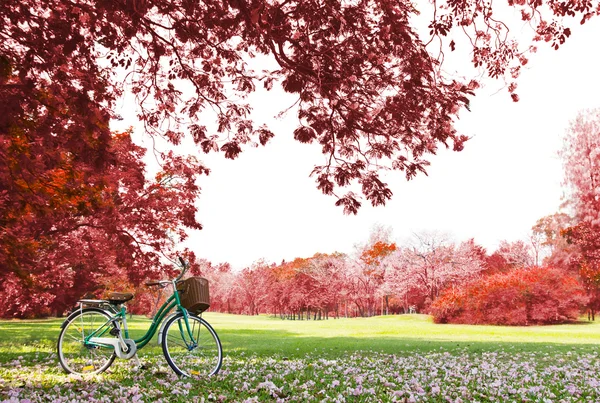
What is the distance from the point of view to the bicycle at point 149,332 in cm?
634

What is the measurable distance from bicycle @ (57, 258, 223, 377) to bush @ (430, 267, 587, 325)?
24698mm

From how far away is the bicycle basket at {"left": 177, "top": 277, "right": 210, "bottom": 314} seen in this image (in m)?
6.33

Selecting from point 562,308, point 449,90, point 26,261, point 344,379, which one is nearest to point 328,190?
point 449,90

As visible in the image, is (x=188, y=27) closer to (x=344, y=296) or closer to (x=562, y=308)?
(x=562, y=308)

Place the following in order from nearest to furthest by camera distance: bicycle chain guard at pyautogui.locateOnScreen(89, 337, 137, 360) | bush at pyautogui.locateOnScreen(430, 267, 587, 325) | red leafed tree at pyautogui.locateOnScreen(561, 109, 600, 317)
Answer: bicycle chain guard at pyautogui.locateOnScreen(89, 337, 137, 360), bush at pyautogui.locateOnScreen(430, 267, 587, 325), red leafed tree at pyautogui.locateOnScreen(561, 109, 600, 317)

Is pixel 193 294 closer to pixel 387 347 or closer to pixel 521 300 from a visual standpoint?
pixel 387 347

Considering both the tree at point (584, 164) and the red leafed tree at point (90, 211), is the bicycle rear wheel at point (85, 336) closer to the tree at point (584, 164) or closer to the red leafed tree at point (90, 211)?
the red leafed tree at point (90, 211)

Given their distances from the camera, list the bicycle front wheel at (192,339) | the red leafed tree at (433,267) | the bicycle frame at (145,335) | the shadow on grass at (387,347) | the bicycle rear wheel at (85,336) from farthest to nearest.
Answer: the red leafed tree at (433,267), the shadow on grass at (387,347), the bicycle rear wheel at (85,336), the bicycle frame at (145,335), the bicycle front wheel at (192,339)

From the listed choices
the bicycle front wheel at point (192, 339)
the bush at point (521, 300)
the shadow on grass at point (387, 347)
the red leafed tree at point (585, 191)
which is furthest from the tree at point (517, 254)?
the bicycle front wheel at point (192, 339)

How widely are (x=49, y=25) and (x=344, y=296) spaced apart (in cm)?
5186

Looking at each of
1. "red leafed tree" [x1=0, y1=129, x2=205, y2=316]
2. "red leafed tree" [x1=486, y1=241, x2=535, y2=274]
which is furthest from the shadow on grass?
"red leafed tree" [x1=486, y1=241, x2=535, y2=274]

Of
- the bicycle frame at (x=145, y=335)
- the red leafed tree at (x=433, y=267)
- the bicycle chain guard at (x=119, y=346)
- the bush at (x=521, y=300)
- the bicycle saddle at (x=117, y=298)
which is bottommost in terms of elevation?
the bicycle chain guard at (x=119, y=346)

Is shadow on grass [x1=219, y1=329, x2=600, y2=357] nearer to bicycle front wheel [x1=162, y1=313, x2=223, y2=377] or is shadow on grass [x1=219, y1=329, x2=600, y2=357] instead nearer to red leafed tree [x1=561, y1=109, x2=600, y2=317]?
bicycle front wheel [x1=162, y1=313, x2=223, y2=377]

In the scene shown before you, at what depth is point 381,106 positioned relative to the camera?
7641 millimetres
